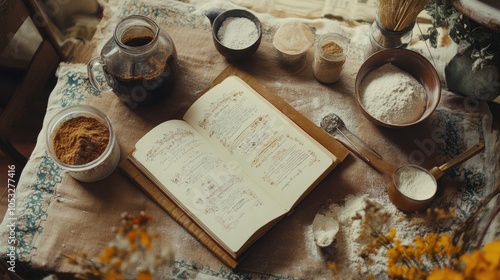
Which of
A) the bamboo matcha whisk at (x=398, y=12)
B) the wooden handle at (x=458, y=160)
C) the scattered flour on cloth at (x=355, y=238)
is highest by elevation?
the bamboo matcha whisk at (x=398, y=12)

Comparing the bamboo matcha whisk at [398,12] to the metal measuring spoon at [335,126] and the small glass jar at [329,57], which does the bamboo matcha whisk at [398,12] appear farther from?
the metal measuring spoon at [335,126]

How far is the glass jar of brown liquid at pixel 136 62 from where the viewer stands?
35.4 inches

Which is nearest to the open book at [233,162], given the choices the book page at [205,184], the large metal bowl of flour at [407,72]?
the book page at [205,184]

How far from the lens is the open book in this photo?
2.84ft

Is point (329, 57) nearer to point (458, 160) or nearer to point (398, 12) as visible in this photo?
point (398, 12)

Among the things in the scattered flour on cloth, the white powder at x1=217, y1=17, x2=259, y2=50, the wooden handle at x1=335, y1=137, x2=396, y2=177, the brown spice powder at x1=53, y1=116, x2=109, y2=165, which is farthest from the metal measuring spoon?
the brown spice powder at x1=53, y1=116, x2=109, y2=165

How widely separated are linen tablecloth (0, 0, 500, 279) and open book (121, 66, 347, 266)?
1.5 inches

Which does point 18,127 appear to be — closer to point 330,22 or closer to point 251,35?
point 251,35

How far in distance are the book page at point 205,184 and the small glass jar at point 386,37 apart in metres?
0.42

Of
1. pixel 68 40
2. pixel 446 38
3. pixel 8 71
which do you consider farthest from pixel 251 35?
pixel 8 71

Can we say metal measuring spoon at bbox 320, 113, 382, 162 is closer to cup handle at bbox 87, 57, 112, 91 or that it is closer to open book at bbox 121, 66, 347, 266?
open book at bbox 121, 66, 347, 266

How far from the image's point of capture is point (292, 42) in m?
1.04

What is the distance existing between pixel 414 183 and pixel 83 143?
64 centimetres

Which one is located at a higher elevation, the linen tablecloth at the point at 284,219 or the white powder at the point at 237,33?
the white powder at the point at 237,33
